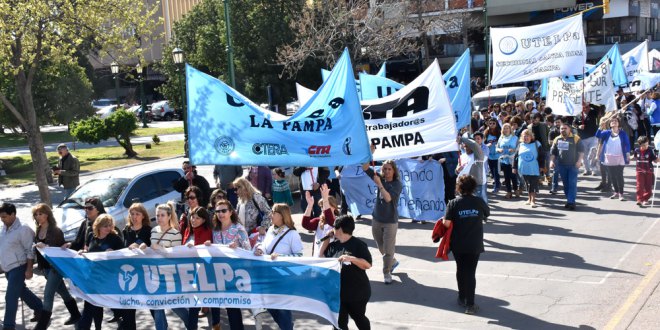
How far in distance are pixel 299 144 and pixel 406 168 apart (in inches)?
179

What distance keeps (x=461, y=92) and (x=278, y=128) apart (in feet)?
19.0

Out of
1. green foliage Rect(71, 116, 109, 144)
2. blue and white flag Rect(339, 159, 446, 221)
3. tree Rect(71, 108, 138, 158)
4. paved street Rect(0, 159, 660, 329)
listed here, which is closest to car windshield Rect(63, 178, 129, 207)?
paved street Rect(0, 159, 660, 329)

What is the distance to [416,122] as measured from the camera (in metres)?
11.4

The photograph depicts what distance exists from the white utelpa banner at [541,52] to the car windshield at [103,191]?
9048 mm

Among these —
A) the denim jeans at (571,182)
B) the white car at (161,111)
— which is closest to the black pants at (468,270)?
the denim jeans at (571,182)

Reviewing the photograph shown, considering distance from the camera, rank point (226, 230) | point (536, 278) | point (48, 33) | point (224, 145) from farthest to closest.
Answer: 1. point (48, 33)
2. point (536, 278)
3. point (224, 145)
4. point (226, 230)

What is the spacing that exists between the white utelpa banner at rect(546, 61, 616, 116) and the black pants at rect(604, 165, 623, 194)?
389 centimetres

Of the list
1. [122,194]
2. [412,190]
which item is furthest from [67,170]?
[412,190]

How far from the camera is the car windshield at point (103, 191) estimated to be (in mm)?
13844

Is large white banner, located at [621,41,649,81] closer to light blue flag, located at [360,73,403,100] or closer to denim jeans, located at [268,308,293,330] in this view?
light blue flag, located at [360,73,403,100]

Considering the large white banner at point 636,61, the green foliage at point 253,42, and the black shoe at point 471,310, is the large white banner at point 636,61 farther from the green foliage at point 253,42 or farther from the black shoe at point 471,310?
the black shoe at point 471,310

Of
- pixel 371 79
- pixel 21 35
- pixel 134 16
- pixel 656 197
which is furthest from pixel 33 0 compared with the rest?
pixel 656 197

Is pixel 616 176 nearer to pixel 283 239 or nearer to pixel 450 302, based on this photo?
pixel 450 302

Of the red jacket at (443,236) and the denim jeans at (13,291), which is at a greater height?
the red jacket at (443,236)
